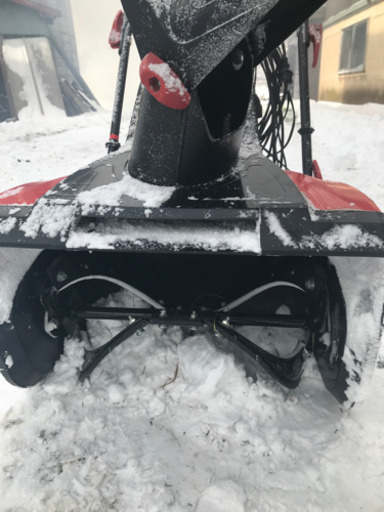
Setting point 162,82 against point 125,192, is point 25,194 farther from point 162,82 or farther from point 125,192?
point 162,82

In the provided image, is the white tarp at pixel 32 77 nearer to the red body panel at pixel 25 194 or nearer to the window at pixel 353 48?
the window at pixel 353 48

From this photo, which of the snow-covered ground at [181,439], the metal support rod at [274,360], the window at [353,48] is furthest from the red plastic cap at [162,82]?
the window at [353,48]

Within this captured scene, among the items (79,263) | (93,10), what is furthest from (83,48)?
(79,263)

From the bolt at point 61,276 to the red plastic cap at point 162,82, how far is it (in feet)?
3.45

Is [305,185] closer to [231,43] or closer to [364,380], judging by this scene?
[231,43]

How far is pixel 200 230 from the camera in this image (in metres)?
1.38

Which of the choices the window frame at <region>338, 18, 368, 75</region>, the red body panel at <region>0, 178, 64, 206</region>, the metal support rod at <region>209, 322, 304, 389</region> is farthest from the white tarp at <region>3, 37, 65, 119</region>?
the metal support rod at <region>209, 322, 304, 389</region>

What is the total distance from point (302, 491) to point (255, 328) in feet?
3.04

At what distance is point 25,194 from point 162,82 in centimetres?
80

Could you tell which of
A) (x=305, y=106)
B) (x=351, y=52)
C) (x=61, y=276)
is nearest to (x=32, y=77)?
(x=351, y=52)

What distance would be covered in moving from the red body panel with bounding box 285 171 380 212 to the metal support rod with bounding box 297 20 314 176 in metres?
0.84

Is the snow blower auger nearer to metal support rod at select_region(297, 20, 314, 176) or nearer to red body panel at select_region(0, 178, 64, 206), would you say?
red body panel at select_region(0, 178, 64, 206)

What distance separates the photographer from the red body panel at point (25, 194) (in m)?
1.59

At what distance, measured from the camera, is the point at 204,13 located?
135cm
